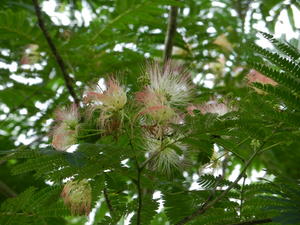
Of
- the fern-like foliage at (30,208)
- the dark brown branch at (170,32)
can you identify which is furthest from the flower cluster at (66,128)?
the dark brown branch at (170,32)

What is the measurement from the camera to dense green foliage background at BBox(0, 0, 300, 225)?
1841 mm

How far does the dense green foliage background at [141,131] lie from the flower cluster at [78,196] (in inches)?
2.7

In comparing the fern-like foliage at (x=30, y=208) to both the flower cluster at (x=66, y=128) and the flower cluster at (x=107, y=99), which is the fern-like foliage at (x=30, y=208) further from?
the flower cluster at (x=107, y=99)

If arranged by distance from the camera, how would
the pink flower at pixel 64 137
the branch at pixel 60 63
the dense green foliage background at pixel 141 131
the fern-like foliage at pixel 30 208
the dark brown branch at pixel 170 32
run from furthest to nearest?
the dark brown branch at pixel 170 32, the branch at pixel 60 63, the fern-like foliage at pixel 30 208, the pink flower at pixel 64 137, the dense green foliage background at pixel 141 131

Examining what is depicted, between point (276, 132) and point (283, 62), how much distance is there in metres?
0.26

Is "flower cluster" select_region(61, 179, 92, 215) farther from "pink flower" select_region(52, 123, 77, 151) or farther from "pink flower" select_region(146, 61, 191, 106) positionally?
"pink flower" select_region(146, 61, 191, 106)

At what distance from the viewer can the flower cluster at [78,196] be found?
2.04m

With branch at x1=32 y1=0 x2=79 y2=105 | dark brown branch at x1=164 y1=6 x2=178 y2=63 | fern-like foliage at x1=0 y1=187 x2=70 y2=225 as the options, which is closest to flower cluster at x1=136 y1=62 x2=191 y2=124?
fern-like foliage at x1=0 y1=187 x2=70 y2=225

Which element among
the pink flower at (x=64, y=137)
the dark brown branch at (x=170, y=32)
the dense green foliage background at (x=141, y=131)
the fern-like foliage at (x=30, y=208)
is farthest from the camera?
the dark brown branch at (x=170, y=32)

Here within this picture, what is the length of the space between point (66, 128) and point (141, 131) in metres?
0.34

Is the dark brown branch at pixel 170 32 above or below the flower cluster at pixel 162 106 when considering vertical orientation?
above

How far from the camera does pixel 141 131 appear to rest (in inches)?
80.0

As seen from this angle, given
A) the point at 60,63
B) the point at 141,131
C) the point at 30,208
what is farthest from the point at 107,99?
the point at 60,63

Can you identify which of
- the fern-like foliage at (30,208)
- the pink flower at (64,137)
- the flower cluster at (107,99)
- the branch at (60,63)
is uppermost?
the branch at (60,63)
